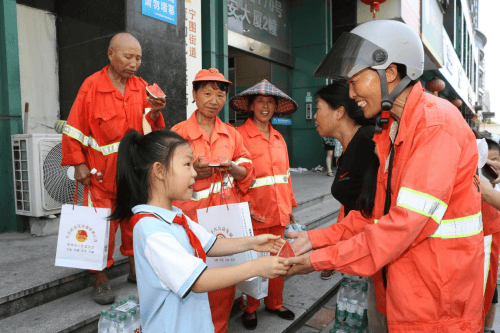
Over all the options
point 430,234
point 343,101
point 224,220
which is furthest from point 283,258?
point 343,101

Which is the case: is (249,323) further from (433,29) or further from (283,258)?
(433,29)

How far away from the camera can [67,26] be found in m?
4.94

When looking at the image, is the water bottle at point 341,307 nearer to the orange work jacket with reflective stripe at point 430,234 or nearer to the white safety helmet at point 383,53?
the orange work jacket with reflective stripe at point 430,234

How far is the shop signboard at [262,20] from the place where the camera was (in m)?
8.38

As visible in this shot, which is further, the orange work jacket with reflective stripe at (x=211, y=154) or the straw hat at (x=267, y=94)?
the straw hat at (x=267, y=94)

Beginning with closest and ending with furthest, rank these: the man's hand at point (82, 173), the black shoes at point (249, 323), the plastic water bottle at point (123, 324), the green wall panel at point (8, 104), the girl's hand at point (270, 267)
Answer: the girl's hand at point (270, 267) → the plastic water bottle at point (123, 324) → the man's hand at point (82, 173) → the black shoes at point (249, 323) → the green wall panel at point (8, 104)

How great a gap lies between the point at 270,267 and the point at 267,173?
1.87m

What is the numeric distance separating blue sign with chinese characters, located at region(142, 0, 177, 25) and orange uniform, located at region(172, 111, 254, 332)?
2573mm

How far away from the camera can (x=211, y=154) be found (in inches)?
111

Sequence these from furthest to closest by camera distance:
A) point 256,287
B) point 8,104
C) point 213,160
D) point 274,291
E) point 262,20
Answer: point 262,20, point 8,104, point 274,291, point 256,287, point 213,160

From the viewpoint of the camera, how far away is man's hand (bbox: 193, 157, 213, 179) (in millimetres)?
2484

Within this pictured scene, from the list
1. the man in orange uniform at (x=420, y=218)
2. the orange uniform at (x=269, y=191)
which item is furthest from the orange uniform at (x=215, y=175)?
the man in orange uniform at (x=420, y=218)

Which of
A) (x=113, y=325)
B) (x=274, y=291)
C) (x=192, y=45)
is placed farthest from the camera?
(x=192, y=45)

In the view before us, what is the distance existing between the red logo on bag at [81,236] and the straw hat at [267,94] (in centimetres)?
181
